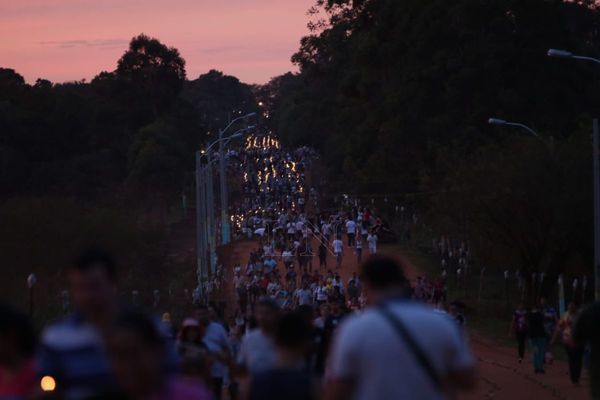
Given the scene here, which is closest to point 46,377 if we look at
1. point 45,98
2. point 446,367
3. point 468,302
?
point 446,367

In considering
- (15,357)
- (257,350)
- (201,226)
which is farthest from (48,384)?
(201,226)

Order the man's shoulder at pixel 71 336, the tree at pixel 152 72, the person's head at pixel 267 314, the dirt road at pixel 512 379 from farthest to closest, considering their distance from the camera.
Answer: the tree at pixel 152 72, the dirt road at pixel 512 379, the person's head at pixel 267 314, the man's shoulder at pixel 71 336

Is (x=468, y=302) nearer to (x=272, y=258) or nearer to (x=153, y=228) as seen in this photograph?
(x=272, y=258)

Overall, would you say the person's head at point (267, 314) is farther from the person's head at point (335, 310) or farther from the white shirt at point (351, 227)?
the white shirt at point (351, 227)

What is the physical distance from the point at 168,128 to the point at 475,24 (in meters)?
36.9

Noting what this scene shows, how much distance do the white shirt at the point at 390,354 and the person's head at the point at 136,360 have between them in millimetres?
934

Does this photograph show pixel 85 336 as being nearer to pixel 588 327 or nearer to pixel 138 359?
pixel 138 359

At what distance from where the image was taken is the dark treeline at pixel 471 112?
4381cm

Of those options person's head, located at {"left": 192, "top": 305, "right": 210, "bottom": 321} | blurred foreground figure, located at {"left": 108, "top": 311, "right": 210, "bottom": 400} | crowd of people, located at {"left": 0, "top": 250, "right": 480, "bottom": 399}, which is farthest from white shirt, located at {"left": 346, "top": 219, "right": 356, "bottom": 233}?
blurred foreground figure, located at {"left": 108, "top": 311, "right": 210, "bottom": 400}

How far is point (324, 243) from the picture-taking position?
61.8m

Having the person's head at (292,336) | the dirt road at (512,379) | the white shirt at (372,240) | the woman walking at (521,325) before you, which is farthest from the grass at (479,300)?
the person's head at (292,336)

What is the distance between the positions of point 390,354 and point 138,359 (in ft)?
3.84

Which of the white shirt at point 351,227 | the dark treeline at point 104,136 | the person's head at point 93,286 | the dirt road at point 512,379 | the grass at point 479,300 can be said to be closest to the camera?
the person's head at point 93,286

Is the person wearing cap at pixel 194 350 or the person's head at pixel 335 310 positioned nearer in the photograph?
the person wearing cap at pixel 194 350
